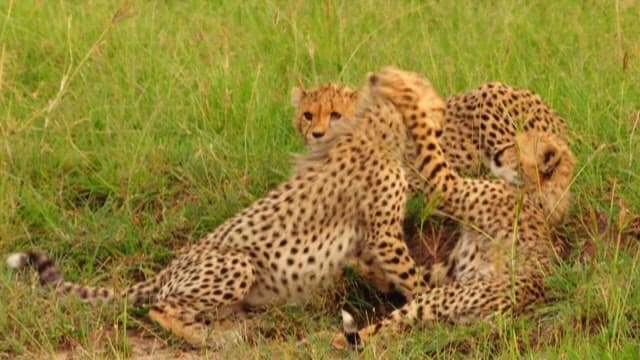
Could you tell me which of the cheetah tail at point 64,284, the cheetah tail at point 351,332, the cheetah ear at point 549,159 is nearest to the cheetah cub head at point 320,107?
the cheetah ear at point 549,159

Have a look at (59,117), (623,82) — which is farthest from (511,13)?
(59,117)

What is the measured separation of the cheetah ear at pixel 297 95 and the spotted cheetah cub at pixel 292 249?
789 millimetres

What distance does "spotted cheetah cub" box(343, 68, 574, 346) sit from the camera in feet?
17.0

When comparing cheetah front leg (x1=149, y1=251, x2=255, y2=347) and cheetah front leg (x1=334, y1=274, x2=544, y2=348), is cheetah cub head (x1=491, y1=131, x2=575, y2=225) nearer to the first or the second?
cheetah front leg (x1=334, y1=274, x2=544, y2=348)

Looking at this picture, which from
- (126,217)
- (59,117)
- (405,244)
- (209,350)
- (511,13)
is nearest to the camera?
(209,350)

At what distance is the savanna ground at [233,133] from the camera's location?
5.08 meters

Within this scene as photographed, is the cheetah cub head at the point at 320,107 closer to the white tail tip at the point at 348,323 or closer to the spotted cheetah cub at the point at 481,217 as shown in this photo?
the spotted cheetah cub at the point at 481,217

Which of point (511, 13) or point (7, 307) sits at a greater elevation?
point (511, 13)

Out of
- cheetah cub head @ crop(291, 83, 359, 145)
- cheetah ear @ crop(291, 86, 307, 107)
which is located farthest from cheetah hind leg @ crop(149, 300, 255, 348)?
cheetah ear @ crop(291, 86, 307, 107)

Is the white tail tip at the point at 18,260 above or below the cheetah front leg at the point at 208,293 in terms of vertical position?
above

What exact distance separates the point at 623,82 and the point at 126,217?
7.08ft

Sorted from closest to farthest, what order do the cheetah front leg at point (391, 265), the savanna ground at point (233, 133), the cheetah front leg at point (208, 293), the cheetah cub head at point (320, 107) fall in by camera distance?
the savanna ground at point (233, 133) < the cheetah front leg at point (208, 293) < the cheetah front leg at point (391, 265) < the cheetah cub head at point (320, 107)

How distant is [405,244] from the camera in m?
5.68

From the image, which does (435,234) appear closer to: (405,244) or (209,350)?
(405,244)
